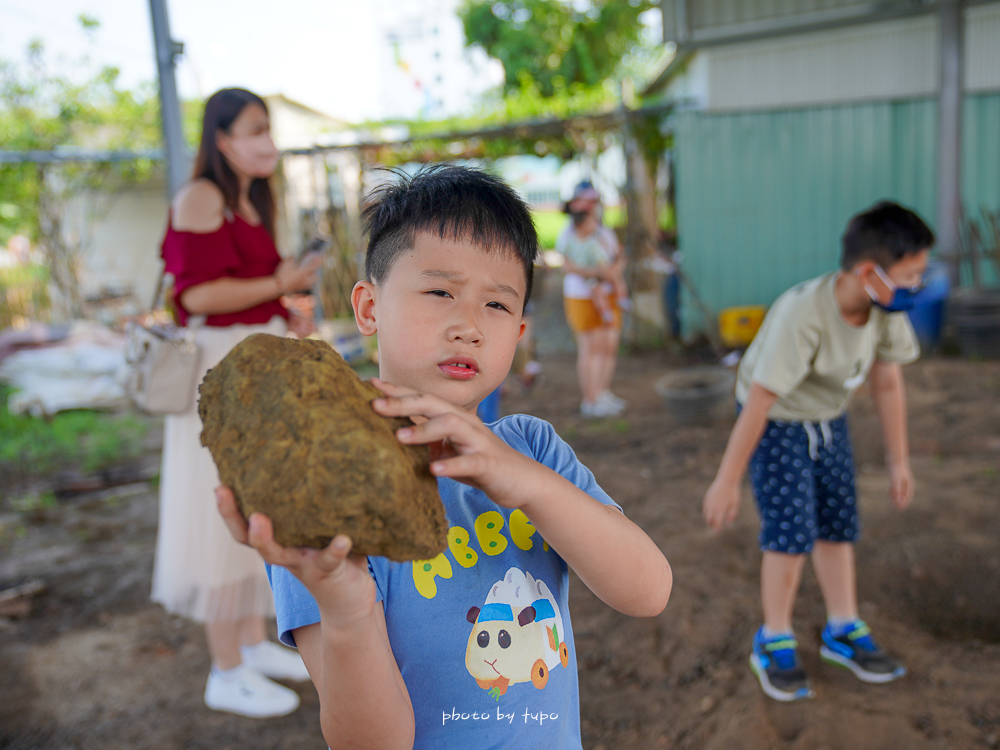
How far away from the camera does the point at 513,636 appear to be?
117 centimetres

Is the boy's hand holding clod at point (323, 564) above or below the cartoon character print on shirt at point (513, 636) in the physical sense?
above

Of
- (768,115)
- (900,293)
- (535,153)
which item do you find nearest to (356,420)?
(900,293)

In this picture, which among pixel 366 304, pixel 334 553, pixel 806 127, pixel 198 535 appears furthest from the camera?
pixel 806 127

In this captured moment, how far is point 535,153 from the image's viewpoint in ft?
33.9

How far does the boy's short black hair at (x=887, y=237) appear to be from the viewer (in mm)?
2467

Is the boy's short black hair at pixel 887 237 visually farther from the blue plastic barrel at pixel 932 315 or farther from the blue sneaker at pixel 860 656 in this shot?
the blue plastic barrel at pixel 932 315

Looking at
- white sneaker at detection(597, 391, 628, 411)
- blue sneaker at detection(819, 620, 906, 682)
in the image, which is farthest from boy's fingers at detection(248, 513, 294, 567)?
white sneaker at detection(597, 391, 628, 411)

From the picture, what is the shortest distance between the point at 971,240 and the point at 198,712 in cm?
894

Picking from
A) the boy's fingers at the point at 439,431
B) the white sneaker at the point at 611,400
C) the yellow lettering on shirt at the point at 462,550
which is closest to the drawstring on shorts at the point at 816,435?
the yellow lettering on shirt at the point at 462,550

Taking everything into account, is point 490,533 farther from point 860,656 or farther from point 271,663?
point 860,656

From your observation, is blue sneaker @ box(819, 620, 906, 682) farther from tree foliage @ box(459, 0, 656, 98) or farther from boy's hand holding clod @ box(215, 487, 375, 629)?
tree foliage @ box(459, 0, 656, 98)

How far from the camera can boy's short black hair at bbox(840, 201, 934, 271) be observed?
247 cm

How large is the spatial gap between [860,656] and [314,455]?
8.56ft

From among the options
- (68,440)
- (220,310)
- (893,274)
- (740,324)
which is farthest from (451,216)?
(740,324)
